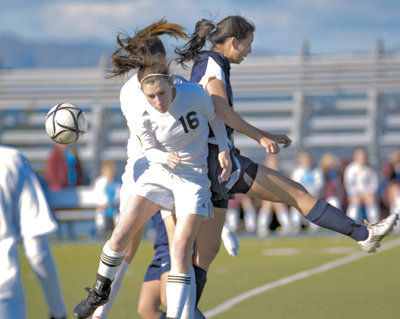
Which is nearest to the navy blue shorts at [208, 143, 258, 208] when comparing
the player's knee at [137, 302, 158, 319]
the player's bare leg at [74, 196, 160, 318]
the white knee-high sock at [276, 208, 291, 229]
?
the player's bare leg at [74, 196, 160, 318]

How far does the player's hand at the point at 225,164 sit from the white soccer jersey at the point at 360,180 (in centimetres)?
1093

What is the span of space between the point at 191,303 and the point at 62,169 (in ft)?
37.4

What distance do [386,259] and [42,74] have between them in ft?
48.7

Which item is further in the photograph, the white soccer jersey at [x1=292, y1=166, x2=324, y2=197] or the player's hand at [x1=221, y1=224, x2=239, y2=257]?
the white soccer jersey at [x1=292, y1=166, x2=324, y2=197]

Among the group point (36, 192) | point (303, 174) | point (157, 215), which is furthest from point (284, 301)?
point (303, 174)

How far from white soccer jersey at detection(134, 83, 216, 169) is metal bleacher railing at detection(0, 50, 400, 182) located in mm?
14550

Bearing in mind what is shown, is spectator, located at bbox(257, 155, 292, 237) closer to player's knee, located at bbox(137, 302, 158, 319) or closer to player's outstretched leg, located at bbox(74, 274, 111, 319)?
player's knee, located at bbox(137, 302, 158, 319)

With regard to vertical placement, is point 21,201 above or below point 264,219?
above

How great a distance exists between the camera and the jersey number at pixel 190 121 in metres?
4.38

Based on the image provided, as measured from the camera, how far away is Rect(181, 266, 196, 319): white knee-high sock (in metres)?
4.34

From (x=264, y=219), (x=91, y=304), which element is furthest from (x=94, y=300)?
(x=264, y=219)

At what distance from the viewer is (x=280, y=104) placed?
21.3 meters

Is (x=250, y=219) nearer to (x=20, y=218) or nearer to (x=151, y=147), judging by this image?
(x=151, y=147)

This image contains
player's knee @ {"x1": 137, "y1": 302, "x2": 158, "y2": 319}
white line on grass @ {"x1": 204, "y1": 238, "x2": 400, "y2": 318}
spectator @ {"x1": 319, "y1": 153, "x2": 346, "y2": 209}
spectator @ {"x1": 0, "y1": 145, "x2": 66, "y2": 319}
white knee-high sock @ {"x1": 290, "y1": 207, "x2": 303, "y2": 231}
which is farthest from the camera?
spectator @ {"x1": 319, "y1": 153, "x2": 346, "y2": 209}
